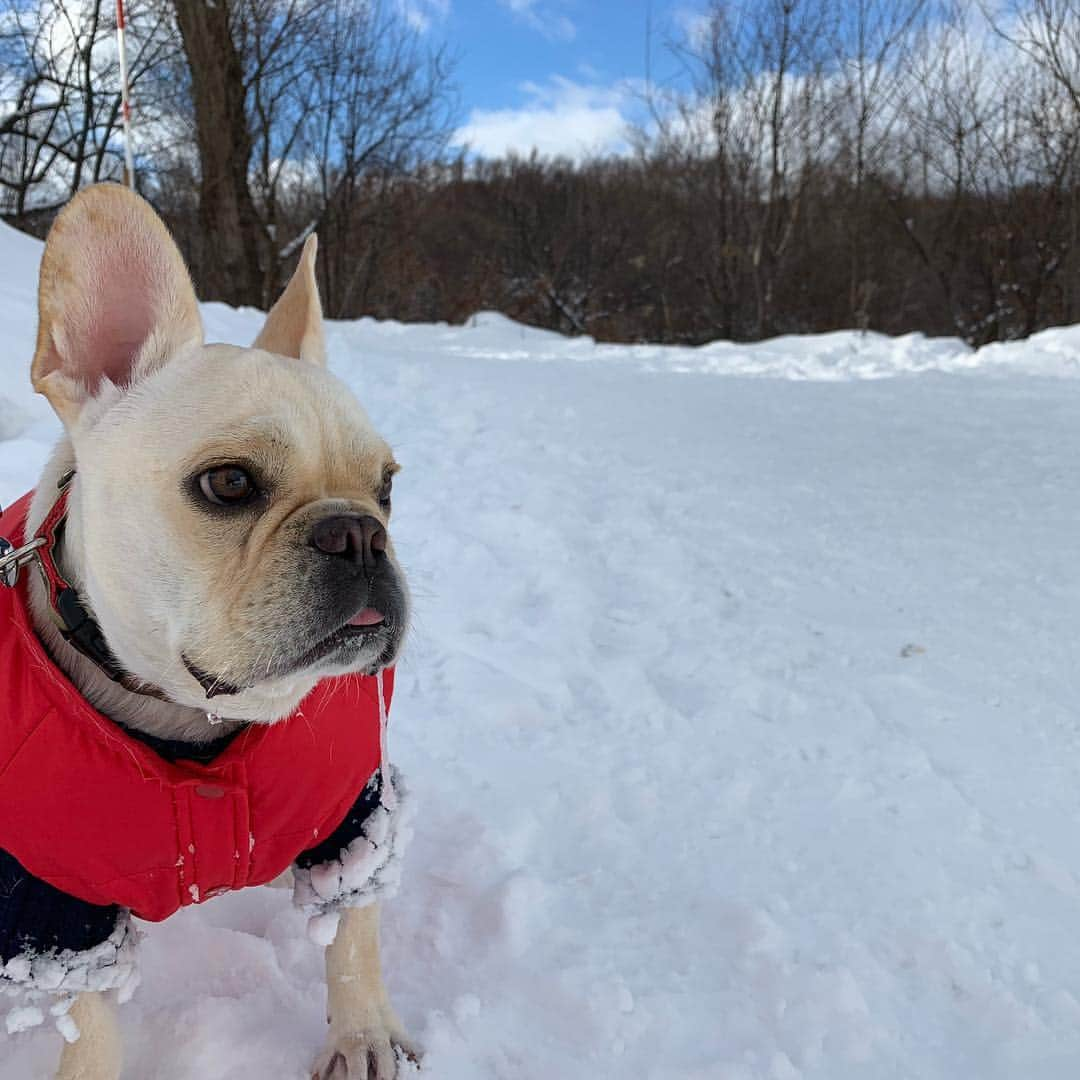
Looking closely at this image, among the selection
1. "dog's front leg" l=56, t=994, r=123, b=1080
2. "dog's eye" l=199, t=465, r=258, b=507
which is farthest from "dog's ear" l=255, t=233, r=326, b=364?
"dog's front leg" l=56, t=994, r=123, b=1080

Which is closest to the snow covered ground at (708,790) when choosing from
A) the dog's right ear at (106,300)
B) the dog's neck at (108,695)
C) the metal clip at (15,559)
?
the dog's neck at (108,695)

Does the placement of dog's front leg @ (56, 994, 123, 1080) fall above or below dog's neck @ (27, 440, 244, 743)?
below

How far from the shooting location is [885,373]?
385 inches

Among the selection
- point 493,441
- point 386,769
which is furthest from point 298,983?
point 493,441

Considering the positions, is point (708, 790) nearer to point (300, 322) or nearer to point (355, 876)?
point (355, 876)

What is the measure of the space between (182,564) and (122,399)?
0.36 metres

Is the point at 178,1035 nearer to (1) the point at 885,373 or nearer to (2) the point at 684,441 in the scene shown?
(2) the point at 684,441

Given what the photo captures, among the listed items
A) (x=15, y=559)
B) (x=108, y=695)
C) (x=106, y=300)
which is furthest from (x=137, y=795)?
(x=106, y=300)

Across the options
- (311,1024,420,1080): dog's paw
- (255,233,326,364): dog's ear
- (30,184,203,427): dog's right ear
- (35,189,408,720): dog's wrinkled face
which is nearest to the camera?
(35,189,408,720): dog's wrinkled face

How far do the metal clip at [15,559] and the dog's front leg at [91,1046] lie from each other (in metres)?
0.71

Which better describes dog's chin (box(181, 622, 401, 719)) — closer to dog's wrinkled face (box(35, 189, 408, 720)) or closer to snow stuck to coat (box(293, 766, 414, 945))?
dog's wrinkled face (box(35, 189, 408, 720))

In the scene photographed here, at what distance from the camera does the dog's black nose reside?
4.40 feet

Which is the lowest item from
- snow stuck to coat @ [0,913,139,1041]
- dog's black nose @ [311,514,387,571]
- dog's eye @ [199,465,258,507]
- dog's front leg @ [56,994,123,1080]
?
dog's front leg @ [56,994,123,1080]

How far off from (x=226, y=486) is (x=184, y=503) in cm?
7
